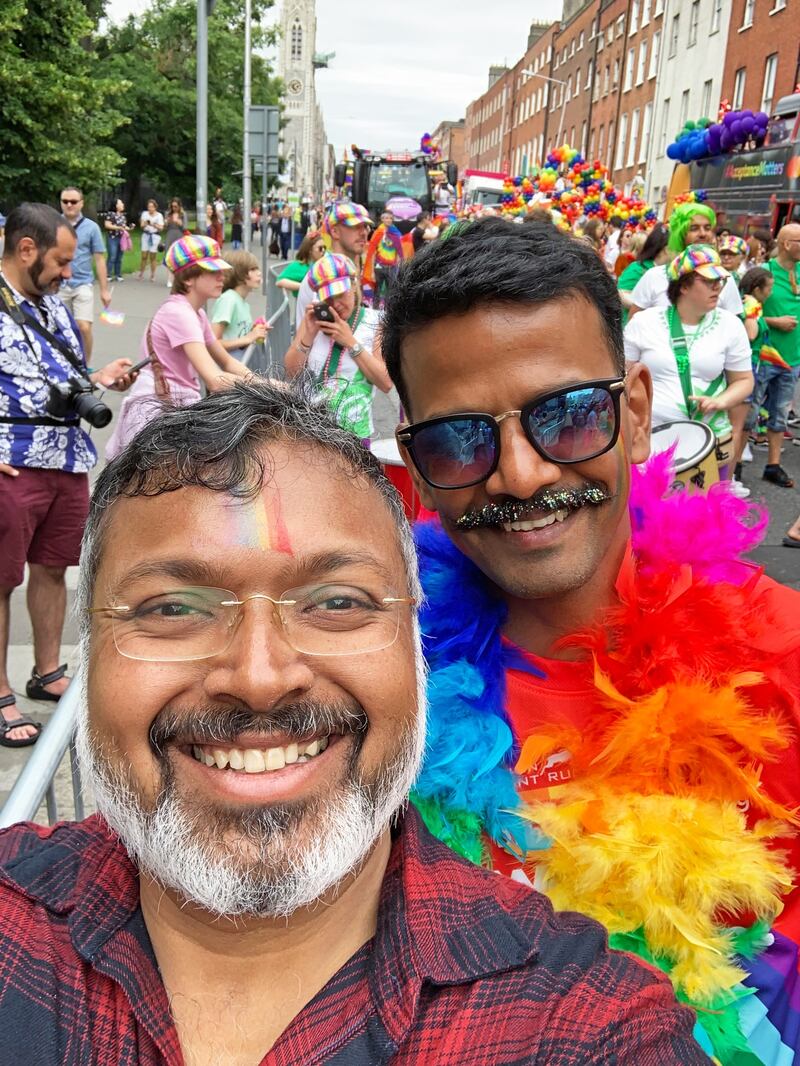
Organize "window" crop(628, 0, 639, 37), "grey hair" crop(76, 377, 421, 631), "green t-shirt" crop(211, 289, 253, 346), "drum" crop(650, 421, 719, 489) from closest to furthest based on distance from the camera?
"grey hair" crop(76, 377, 421, 631), "drum" crop(650, 421, 719, 489), "green t-shirt" crop(211, 289, 253, 346), "window" crop(628, 0, 639, 37)

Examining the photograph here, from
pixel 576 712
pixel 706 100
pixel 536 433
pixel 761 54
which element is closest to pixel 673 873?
pixel 576 712

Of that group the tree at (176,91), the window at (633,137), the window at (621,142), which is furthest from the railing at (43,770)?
the window at (621,142)

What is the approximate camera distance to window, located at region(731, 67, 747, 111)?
1121 inches

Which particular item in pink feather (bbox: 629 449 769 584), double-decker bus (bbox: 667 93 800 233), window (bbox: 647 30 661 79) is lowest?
pink feather (bbox: 629 449 769 584)

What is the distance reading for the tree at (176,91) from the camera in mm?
40938

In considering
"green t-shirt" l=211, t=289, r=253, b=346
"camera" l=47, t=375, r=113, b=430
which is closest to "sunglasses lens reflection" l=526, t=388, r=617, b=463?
"camera" l=47, t=375, r=113, b=430

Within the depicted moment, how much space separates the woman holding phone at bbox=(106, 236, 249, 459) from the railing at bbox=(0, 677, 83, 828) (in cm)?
Answer: 290

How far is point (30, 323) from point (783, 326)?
7.11 metres

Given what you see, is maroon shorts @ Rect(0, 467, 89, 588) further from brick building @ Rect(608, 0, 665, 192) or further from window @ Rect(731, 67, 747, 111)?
brick building @ Rect(608, 0, 665, 192)

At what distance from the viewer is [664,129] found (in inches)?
1352

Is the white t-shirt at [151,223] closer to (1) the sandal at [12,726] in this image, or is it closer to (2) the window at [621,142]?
(1) the sandal at [12,726]

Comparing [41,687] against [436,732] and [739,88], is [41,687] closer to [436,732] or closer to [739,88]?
[436,732]

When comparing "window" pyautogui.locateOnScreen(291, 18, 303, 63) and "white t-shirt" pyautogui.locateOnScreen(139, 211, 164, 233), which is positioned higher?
"window" pyautogui.locateOnScreen(291, 18, 303, 63)

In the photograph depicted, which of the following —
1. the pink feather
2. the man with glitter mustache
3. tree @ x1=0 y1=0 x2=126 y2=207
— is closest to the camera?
the man with glitter mustache
